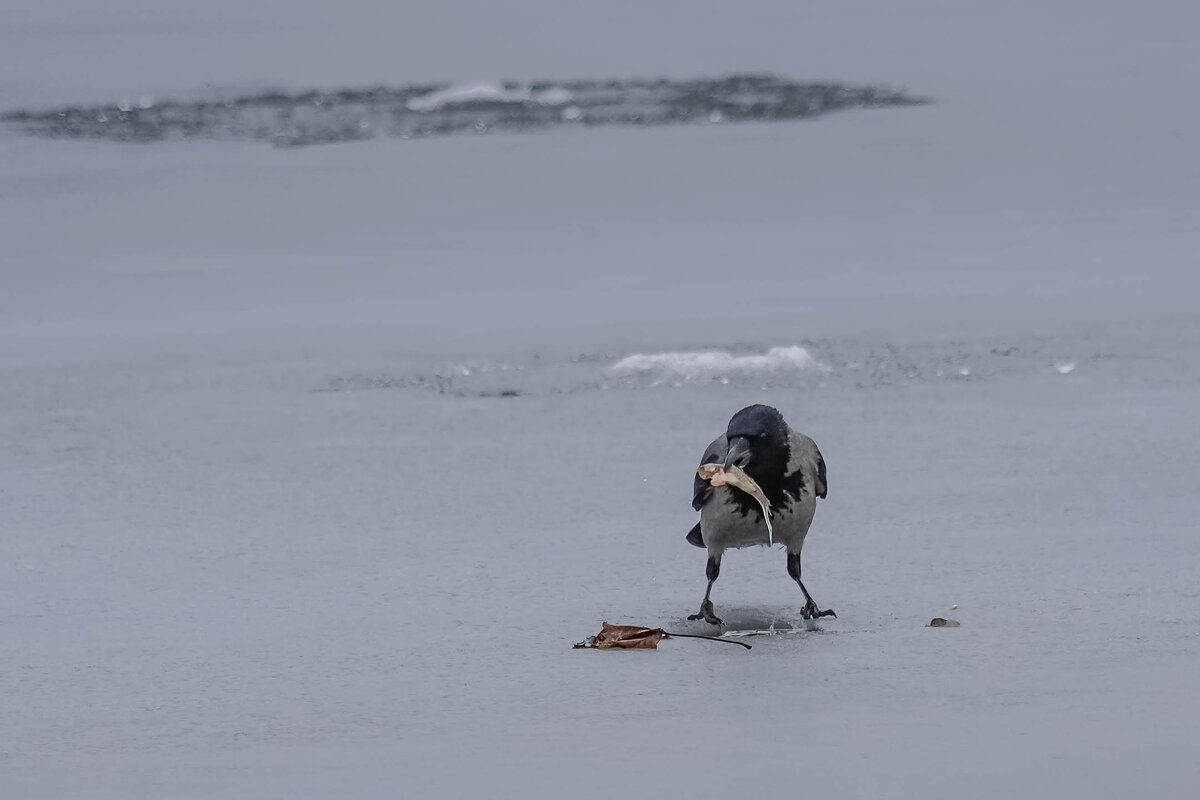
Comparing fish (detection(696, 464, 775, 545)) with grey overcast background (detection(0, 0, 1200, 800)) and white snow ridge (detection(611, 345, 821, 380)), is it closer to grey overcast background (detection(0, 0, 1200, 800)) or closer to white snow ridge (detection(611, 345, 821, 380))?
grey overcast background (detection(0, 0, 1200, 800))

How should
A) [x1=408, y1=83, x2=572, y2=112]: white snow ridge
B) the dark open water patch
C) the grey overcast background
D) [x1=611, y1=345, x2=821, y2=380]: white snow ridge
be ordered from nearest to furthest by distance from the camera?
the grey overcast background, [x1=611, y1=345, x2=821, y2=380]: white snow ridge, the dark open water patch, [x1=408, y1=83, x2=572, y2=112]: white snow ridge

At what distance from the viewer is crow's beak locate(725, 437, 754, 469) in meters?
5.44

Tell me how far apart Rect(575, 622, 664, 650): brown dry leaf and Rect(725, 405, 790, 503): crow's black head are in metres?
0.57

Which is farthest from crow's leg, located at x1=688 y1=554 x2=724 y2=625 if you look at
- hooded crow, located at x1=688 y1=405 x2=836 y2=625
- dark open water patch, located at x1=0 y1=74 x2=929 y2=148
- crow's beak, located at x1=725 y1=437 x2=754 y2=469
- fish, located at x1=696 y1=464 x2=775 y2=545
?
dark open water patch, located at x1=0 y1=74 x2=929 y2=148

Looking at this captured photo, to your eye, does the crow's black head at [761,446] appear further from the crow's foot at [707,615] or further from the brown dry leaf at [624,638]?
the brown dry leaf at [624,638]

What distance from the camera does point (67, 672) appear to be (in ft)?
16.5

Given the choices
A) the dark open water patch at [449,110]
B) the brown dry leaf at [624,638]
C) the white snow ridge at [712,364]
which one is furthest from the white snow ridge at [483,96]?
the brown dry leaf at [624,638]

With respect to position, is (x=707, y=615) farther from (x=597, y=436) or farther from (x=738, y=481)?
(x=597, y=436)

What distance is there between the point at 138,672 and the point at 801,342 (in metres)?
5.27

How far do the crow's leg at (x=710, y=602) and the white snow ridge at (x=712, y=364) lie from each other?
11.3ft

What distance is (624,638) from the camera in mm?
5148

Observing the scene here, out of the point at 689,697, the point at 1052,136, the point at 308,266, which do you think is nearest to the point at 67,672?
the point at 689,697

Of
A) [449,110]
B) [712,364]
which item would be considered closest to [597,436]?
[712,364]

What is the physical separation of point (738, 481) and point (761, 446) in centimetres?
15
